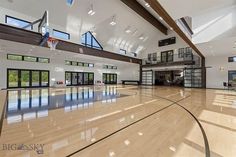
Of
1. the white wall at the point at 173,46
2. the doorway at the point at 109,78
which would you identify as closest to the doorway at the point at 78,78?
the doorway at the point at 109,78

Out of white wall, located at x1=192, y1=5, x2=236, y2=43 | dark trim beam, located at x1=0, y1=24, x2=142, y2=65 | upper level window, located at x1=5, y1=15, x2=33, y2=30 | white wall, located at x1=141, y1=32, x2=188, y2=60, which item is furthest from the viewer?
white wall, located at x1=141, y1=32, x2=188, y2=60

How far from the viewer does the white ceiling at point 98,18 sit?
28.7 ft

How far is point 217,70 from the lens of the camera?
13805 millimetres

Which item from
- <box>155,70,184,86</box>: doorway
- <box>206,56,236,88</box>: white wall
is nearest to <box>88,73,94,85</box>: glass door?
<box>155,70,184,86</box>: doorway

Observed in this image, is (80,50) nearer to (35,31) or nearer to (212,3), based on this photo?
(35,31)

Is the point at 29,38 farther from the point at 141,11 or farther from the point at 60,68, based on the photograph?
the point at 141,11

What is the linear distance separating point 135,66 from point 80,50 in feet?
34.8

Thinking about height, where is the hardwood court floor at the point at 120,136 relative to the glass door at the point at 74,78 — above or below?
below

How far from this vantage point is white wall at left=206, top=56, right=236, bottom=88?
43.7 feet

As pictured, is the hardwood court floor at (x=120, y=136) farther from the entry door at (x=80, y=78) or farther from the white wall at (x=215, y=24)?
the entry door at (x=80, y=78)

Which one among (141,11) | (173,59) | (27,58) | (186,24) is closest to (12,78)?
(27,58)

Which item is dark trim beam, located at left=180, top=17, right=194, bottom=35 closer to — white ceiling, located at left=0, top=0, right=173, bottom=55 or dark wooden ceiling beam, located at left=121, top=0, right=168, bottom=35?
dark wooden ceiling beam, located at left=121, top=0, right=168, bottom=35

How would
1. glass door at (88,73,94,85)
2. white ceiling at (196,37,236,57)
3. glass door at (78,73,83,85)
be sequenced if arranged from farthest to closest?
glass door at (88,73,94,85) < glass door at (78,73,83,85) < white ceiling at (196,37,236,57)

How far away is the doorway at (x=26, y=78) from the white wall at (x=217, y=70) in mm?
16098
